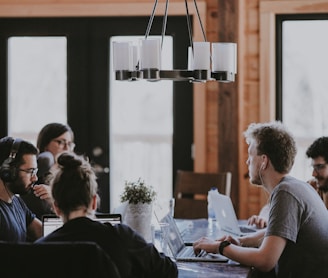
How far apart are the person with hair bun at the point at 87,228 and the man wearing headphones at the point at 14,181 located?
2.32ft

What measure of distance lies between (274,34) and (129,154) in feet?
4.82

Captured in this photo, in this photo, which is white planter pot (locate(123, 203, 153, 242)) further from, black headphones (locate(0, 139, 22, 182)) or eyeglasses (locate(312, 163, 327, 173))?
eyeglasses (locate(312, 163, 327, 173))

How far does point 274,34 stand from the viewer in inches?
226

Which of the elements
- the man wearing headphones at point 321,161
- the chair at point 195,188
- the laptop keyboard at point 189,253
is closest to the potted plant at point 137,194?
the laptop keyboard at point 189,253

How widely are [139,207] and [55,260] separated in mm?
1102

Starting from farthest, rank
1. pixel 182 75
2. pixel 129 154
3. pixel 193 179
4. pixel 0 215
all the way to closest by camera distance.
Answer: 1. pixel 129 154
2. pixel 193 179
3. pixel 182 75
4. pixel 0 215

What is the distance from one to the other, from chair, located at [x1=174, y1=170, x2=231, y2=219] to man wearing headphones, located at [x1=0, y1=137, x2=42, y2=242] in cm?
171

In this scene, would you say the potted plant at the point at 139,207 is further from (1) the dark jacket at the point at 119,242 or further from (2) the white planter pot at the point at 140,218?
(1) the dark jacket at the point at 119,242

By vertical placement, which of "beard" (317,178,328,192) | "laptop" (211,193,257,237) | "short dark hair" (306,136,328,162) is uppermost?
"short dark hair" (306,136,328,162)

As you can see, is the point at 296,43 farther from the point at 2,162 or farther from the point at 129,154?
the point at 2,162

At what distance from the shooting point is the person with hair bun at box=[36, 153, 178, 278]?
8.53 feet

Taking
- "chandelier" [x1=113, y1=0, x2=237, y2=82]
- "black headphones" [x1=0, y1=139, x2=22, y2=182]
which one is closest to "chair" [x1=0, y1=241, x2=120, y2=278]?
"black headphones" [x1=0, y1=139, x2=22, y2=182]

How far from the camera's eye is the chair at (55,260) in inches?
91.4

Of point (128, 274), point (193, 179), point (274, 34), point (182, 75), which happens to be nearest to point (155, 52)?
point (182, 75)
